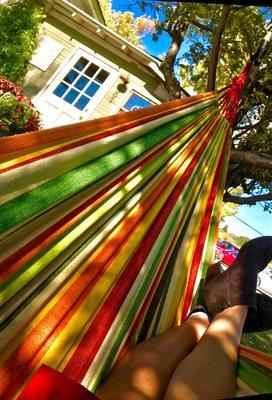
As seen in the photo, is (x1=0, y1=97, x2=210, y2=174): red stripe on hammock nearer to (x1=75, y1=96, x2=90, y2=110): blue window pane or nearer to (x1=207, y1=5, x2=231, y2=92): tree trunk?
(x1=207, y1=5, x2=231, y2=92): tree trunk

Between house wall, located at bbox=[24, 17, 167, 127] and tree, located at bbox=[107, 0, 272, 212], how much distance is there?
190 cm

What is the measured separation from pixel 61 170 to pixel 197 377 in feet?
2.41

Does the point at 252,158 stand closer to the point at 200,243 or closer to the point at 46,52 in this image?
the point at 200,243

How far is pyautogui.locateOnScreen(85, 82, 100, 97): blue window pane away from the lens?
7723mm

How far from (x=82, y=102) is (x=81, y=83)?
0.43 m

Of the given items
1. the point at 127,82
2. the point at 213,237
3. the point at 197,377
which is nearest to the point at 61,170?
the point at 197,377

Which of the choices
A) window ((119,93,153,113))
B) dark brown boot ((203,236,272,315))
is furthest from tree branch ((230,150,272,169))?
window ((119,93,153,113))

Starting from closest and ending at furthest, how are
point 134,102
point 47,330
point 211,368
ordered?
1. point 47,330
2. point 211,368
3. point 134,102

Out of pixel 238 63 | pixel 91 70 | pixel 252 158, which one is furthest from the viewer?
pixel 91 70

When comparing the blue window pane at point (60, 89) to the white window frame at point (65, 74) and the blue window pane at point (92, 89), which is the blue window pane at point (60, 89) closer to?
the white window frame at point (65, 74)

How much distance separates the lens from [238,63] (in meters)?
5.07

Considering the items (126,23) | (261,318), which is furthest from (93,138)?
(126,23)

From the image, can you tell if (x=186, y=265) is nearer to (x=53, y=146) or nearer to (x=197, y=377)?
(x=197, y=377)

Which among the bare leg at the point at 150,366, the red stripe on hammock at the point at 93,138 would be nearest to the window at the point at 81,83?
the red stripe on hammock at the point at 93,138
